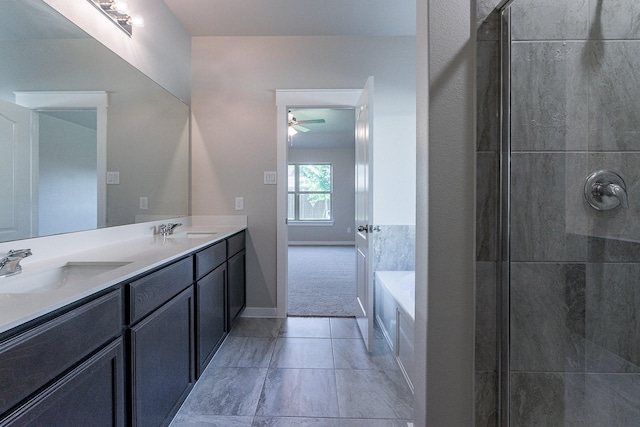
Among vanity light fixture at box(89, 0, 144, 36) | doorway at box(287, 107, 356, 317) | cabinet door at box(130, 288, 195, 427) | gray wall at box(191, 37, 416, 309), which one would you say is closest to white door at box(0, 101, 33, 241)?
cabinet door at box(130, 288, 195, 427)

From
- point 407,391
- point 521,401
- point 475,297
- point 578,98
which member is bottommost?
point 407,391

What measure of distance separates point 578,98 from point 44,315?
171cm

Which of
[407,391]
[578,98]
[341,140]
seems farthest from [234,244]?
[341,140]

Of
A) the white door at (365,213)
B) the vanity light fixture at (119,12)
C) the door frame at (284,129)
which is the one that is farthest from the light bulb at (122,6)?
the white door at (365,213)

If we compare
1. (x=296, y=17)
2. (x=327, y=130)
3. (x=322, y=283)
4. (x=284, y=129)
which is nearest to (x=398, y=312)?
(x=284, y=129)

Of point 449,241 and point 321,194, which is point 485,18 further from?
point 321,194

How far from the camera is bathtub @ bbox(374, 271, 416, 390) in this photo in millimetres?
1823

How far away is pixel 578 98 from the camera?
108 centimetres

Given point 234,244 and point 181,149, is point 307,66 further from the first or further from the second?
point 234,244

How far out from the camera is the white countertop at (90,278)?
0.72m

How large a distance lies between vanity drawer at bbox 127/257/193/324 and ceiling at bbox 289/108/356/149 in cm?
359

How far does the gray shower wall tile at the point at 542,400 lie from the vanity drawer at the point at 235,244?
192 centimetres

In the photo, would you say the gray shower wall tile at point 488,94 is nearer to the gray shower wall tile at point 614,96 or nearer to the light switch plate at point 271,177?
the gray shower wall tile at point 614,96

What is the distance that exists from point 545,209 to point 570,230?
0.12 m
